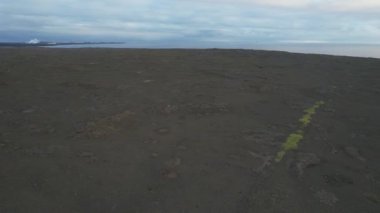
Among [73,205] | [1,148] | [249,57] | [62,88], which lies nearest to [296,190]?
[73,205]

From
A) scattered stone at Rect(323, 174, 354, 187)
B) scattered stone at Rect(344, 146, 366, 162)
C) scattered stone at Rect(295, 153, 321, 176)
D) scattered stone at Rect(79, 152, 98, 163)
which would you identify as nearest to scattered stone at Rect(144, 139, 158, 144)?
scattered stone at Rect(79, 152, 98, 163)

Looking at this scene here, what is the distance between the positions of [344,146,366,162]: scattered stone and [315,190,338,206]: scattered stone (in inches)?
65.6

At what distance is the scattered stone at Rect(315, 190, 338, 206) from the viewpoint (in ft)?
18.7

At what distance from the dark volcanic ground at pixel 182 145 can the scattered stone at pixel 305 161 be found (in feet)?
0.08

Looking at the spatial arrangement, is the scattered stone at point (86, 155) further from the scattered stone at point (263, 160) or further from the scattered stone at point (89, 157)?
the scattered stone at point (263, 160)

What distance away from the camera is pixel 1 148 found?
23.2 feet

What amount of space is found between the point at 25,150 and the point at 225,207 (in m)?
3.60

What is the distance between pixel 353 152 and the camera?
754 cm

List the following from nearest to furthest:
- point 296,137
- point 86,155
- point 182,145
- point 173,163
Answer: point 173,163, point 86,155, point 182,145, point 296,137

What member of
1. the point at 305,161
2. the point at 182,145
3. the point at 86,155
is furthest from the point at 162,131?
the point at 305,161

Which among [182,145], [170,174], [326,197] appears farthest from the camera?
[182,145]

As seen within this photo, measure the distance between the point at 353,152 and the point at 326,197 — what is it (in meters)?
2.05

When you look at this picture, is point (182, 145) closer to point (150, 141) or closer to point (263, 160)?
point (150, 141)

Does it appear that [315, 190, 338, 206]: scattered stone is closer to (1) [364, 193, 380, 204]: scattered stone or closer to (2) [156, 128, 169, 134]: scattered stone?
(1) [364, 193, 380, 204]: scattered stone
